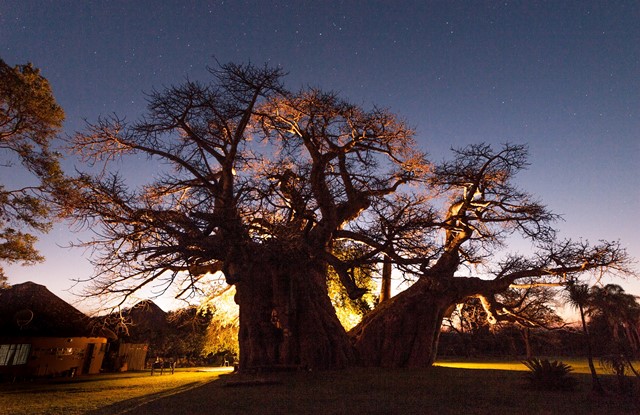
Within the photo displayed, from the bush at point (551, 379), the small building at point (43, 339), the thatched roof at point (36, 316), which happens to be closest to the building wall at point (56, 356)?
the small building at point (43, 339)

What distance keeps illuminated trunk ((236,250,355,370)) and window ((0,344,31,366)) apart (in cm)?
1211

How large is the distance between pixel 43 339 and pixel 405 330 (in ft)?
56.1

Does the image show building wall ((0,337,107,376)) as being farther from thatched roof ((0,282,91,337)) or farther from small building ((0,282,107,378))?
thatched roof ((0,282,91,337))

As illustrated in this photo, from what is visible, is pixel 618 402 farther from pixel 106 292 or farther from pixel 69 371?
pixel 69 371

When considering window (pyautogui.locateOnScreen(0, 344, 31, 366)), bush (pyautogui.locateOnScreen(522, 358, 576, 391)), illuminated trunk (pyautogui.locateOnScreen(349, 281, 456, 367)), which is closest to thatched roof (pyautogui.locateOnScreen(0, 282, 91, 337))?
window (pyautogui.locateOnScreen(0, 344, 31, 366))

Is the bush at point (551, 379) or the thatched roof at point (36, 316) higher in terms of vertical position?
the thatched roof at point (36, 316)

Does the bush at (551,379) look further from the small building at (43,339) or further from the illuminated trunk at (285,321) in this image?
the small building at (43,339)

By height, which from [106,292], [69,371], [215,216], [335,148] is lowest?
[69,371]

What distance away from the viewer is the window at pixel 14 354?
1748 centimetres

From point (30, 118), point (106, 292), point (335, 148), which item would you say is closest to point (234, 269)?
point (106, 292)

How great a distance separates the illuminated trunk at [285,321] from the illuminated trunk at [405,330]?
148 centimetres

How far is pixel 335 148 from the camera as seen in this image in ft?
50.4

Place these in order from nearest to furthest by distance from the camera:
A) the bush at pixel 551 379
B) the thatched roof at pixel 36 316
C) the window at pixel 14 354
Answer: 1. the bush at pixel 551 379
2. the thatched roof at pixel 36 316
3. the window at pixel 14 354

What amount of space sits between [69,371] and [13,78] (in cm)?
1441
